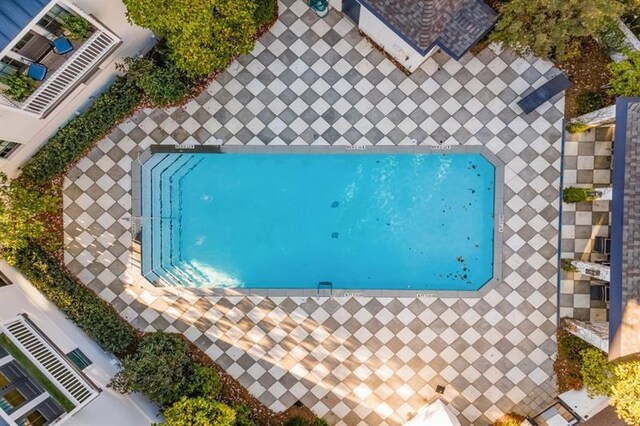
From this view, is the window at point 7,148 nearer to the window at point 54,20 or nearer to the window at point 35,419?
the window at point 54,20

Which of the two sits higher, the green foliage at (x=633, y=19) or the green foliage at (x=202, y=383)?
the green foliage at (x=633, y=19)

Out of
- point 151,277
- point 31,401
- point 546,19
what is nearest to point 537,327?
point 546,19

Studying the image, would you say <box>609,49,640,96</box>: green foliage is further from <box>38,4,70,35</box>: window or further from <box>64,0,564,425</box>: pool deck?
<box>38,4,70,35</box>: window

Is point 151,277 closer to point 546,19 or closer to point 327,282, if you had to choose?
point 327,282

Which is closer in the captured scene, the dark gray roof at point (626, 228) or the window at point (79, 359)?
the dark gray roof at point (626, 228)

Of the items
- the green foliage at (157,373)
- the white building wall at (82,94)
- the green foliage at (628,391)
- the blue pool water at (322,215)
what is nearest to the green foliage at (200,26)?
the white building wall at (82,94)

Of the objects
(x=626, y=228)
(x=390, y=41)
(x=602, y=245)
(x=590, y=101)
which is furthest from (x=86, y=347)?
(x=590, y=101)
